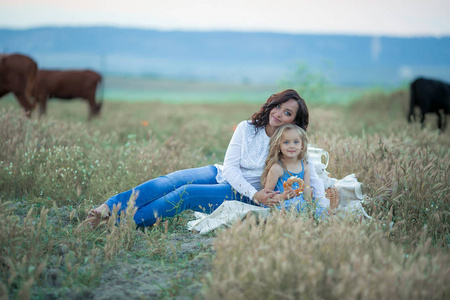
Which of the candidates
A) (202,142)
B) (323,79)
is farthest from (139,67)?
(202,142)

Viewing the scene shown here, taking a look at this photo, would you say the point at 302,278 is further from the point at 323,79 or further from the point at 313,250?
the point at 323,79

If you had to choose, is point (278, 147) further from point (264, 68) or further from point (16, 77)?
point (264, 68)

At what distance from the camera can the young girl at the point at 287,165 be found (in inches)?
139

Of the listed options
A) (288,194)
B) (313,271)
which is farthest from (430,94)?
(313,271)

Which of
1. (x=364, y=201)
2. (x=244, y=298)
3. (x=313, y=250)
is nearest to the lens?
(x=244, y=298)

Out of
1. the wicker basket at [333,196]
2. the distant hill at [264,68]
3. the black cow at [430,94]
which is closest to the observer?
the wicker basket at [333,196]

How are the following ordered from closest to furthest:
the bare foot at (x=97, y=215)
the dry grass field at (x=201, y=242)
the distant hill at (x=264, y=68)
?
the dry grass field at (x=201, y=242) < the bare foot at (x=97, y=215) < the distant hill at (x=264, y=68)

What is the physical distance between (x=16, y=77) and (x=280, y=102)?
8.45m

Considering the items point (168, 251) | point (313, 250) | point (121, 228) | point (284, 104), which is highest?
point (284, 104)

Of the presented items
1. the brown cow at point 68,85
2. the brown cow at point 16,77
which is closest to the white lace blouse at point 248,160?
the brown cow at point 16,77

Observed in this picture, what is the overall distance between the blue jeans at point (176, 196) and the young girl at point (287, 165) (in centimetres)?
41

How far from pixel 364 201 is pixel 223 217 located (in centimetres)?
153

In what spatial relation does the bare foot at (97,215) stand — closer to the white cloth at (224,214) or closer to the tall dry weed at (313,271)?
the white cloth at (224,214)

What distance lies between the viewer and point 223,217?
3.51 metres
